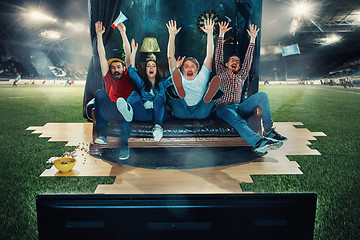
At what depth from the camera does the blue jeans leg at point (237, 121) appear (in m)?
2.08

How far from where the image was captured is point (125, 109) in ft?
6.82

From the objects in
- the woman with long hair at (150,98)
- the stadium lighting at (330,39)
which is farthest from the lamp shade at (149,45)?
the stadium lighting at (330,39)

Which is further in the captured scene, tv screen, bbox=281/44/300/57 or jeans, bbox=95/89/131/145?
tv screen, bbox=281/44/300/57

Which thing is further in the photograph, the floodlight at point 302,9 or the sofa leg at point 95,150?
the floodlight at point 302,9

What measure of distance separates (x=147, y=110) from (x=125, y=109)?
270 mm

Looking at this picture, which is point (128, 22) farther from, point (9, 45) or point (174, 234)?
point (9, 45)

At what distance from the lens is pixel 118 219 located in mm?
662

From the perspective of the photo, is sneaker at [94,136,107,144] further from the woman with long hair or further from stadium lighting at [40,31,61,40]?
stadium lighting at [40,31,61,40]

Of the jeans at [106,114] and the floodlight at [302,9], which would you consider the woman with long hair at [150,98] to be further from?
the floodlight at [302,9]

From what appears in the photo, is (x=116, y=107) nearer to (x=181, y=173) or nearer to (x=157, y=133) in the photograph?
(x=157, y=133)

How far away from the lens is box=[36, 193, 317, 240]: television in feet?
2.18

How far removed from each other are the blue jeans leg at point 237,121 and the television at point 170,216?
4.59 ft

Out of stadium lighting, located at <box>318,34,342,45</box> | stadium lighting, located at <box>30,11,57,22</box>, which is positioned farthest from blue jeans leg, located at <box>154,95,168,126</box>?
stadium lighting, located at <box>318,34,342,45</box>

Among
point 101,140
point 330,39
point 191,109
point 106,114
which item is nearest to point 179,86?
point 191,109
